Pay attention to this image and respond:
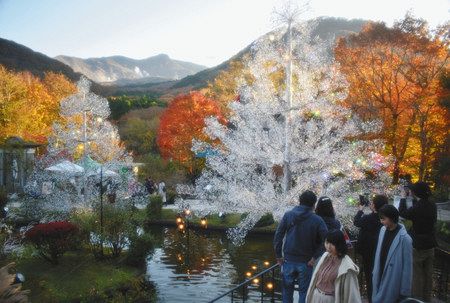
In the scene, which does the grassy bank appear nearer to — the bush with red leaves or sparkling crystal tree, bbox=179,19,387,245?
the bush with red leaves

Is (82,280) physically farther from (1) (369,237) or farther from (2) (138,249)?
(1) (369,237)

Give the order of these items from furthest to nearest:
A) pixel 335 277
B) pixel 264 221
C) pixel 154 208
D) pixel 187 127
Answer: pixel 187 127
pixel 154 208
pixel 264 221
pixel 335 277

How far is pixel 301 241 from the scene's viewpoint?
6.14 meters

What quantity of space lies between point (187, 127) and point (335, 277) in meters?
29.0

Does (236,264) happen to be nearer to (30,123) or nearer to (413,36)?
(413,36)

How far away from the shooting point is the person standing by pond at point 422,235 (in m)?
6.54

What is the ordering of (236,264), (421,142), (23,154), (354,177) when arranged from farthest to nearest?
(23,154) < (421,142) < (236,264) < (354,177)

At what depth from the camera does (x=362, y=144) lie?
51.5 ft

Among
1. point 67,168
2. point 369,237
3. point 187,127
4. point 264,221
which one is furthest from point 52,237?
point 187,127

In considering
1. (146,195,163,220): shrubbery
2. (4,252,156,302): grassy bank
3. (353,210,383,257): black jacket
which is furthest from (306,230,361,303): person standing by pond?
(146,195,163,220): shrubbery

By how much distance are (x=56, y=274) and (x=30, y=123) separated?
90.8 ft

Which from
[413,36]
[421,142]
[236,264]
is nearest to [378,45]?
[413,36]

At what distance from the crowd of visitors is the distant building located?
3056 centimetres

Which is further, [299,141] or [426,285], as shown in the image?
[299,141]
